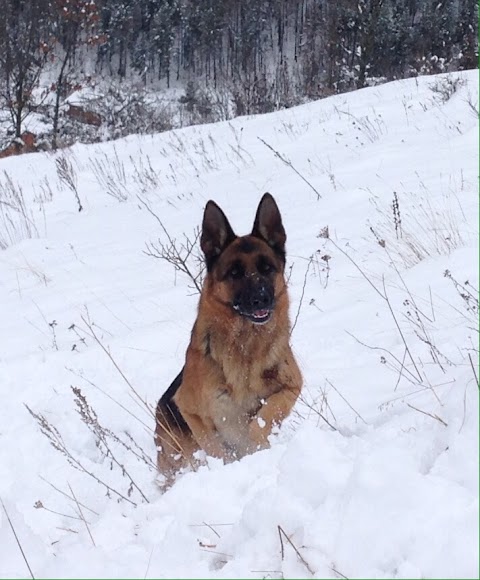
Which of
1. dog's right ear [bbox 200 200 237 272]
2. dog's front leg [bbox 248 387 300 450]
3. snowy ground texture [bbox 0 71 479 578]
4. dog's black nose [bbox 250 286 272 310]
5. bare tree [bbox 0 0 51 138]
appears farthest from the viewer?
Result: bare tree [bbox 0 0 51 138]

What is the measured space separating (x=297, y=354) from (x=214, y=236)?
3.77ft

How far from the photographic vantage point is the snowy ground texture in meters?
1.72

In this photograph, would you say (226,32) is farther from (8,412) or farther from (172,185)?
(8,412)

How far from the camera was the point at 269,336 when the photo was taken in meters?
3.40

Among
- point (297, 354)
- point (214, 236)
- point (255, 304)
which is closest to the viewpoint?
point (255, 304)

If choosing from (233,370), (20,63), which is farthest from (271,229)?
(20,63)

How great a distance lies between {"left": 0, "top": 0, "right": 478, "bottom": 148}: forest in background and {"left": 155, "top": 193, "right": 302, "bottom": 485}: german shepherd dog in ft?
41.7

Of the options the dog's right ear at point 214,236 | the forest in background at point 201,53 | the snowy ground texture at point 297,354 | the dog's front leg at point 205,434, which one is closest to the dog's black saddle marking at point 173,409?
the dog's front leg at point 205,434

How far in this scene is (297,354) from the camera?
437 centimetres

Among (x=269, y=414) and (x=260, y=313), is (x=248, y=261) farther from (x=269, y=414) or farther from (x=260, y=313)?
(x=269, y=414)

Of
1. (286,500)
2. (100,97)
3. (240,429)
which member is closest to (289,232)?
(240,429)

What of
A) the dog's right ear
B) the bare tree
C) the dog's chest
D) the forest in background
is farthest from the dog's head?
the bare tree

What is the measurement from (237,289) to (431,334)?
113 centimetres

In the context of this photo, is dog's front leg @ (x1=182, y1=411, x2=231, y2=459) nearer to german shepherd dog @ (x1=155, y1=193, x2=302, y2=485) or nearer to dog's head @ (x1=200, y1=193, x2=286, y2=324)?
german shepherd dog @ (x1=155, y1=193, x2=302, y2=485)
